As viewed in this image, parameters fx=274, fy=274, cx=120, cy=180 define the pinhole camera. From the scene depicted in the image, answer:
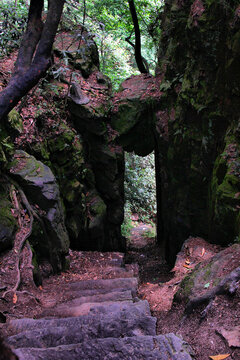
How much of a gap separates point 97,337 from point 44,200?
3.84 metres

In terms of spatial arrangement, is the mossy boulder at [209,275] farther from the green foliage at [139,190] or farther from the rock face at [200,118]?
the green foliage at [139,190]

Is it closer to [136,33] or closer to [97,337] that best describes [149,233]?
[136,33]

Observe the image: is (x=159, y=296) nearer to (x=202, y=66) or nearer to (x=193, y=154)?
(x=193, y=154)

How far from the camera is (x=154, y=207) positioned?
16859 mm

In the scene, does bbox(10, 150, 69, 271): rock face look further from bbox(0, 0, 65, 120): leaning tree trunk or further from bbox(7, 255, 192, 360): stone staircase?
bbox(0, 0, 65, 120): leaning tree trunk

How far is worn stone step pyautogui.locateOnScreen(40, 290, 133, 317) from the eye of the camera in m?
3.45

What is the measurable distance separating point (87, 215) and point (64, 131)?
2725 mm

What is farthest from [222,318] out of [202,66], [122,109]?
[122,109]

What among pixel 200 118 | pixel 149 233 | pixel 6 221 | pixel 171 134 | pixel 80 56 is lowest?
pixel 149 233

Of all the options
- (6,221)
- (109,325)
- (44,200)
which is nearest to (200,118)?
(44,200)

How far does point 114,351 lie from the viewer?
1.96m

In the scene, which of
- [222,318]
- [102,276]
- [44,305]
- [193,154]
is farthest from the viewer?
[193,154]

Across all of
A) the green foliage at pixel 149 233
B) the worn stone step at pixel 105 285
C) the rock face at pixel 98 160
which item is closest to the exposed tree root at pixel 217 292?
the worn stone step at pixel 105 285

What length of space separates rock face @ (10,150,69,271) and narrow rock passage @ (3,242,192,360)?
6.83 feet
